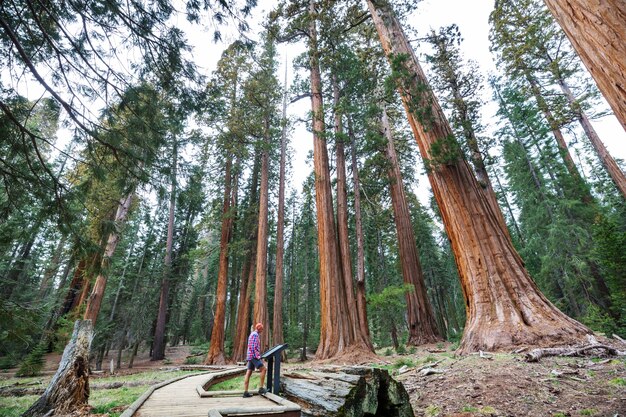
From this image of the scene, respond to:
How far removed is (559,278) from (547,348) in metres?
16.0

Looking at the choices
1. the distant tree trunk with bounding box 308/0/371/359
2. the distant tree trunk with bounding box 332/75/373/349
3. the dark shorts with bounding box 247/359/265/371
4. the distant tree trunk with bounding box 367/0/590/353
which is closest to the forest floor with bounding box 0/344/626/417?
the distant tree trunk with bounding box 367/0/590/353

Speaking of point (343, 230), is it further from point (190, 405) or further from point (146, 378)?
point (146, 378)

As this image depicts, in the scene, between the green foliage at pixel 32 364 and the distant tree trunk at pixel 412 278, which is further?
the green foliage at pixel 32 364

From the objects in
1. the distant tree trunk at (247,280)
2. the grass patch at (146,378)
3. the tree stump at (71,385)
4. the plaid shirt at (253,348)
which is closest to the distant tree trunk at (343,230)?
the grass patch at (146,378)

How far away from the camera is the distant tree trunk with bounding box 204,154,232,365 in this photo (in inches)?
533

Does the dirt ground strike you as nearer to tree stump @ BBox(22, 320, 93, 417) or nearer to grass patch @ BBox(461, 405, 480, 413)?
grass patch @ BBox(461, 405, 480, 413)

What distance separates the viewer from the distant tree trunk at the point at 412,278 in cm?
1198

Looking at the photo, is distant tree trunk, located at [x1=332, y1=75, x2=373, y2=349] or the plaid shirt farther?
distant tree trunk, located at [x1=332, y1=75, x2=373, y2=349]

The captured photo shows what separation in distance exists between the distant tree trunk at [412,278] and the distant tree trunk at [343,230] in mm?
2834

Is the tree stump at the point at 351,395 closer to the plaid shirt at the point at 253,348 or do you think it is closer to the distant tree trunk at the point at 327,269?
the plaid shirt at the point at 253,348

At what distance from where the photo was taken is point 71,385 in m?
4.69

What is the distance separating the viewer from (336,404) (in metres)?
2.92

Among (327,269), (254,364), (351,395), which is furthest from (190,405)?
(327,269)

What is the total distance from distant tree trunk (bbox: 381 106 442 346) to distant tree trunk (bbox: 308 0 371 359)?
12.4 ft
